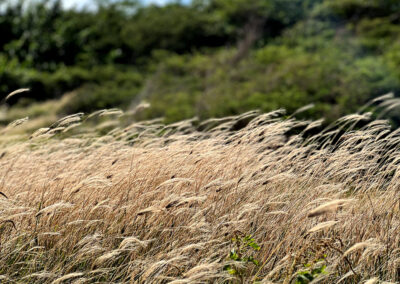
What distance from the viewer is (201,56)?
1620 cm

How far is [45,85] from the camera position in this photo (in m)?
16.6

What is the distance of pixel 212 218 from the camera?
3.19 meters

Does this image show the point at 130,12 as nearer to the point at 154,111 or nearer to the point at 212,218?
the point at 154,111

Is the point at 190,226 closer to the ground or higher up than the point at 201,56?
higher up

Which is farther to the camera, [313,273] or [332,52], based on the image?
[332,52]

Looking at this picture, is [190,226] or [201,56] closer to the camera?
[190,226]

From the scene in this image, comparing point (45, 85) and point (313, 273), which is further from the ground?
point (313, 273)

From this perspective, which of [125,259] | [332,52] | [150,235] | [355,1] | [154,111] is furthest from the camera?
[355,1]

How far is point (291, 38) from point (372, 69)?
5245 millimetres

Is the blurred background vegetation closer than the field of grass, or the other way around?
the field of grass

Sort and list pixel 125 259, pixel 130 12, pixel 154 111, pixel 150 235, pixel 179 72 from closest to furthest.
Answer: pixel 125 259
pixel 150 235
pixel 154 111
pixel 179 72
pixel 130 12

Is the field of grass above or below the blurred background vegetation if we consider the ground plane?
above

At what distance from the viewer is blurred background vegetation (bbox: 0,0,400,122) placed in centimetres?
1057

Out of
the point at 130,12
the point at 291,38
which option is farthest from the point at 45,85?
the point at 291,38
